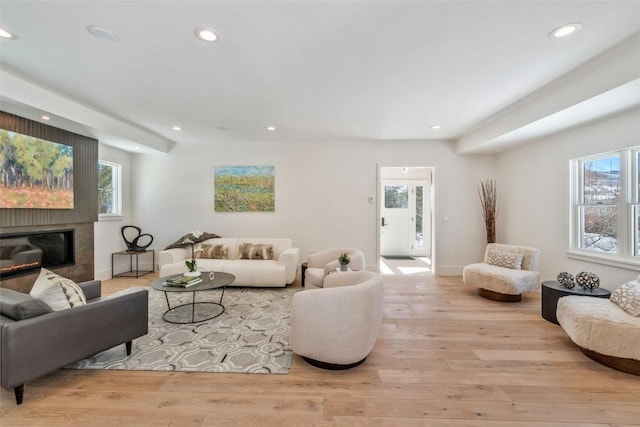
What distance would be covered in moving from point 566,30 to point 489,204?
360 centimetres

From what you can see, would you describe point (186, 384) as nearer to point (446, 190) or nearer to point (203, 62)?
point (203, 62)

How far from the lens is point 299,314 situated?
2.21 meters

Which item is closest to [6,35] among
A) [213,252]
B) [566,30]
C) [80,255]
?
[80,255]

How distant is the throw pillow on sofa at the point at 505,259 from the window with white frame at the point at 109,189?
266 inches

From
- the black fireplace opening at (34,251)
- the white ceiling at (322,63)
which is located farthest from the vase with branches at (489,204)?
the black fireplace opening at (34,251)

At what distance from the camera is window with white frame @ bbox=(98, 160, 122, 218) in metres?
5.03

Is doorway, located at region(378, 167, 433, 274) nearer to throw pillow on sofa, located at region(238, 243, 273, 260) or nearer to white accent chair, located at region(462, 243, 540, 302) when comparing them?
white accent chair, located at region(462, 243, 540, 302)

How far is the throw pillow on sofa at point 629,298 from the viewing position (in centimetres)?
233

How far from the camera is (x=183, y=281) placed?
3117 mm

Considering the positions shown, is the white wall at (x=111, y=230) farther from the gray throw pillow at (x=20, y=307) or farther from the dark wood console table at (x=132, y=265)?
the gray throw pillow at (x=20, y=307)

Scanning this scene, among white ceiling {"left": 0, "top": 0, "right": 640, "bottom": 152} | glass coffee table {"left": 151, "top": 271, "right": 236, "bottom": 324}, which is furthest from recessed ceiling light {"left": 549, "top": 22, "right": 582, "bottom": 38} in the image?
glass coffee table {"left": 151, "top": 271, "right": 236, "bottom": 324}

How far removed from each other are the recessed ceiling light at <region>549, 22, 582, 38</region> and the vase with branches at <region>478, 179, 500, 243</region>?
11.5 feet

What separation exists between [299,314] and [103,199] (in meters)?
4.97

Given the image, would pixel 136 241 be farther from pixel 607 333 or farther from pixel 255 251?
pixel 607 333
